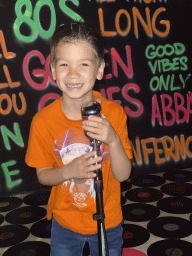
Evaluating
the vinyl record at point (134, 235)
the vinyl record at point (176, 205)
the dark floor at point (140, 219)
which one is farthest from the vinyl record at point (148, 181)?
the vinyl record at point (134, 235)

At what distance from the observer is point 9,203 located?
2.48 metres

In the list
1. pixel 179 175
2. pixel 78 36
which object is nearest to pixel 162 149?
pixel 179 175

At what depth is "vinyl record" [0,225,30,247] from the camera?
1.95 m

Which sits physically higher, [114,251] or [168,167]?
[114,251]

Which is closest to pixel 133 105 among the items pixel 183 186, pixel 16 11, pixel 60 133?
pixel 183 186

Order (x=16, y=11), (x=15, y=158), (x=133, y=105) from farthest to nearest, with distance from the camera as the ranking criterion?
(x=133, y=105)
(x=15, y=158)
(x=16, y=11)

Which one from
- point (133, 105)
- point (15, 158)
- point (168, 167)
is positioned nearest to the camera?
point (15, 158)

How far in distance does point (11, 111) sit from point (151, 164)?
4.61 ft

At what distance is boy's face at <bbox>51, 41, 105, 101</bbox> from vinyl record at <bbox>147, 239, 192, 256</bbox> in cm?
121

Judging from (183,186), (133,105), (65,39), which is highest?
(65,39)

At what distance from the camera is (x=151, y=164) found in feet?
9.49

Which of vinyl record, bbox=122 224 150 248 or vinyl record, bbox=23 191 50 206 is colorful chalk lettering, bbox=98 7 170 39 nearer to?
vinyl record, bbox=23 191 50 206

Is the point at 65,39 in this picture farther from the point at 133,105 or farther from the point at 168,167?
the point at 168,167

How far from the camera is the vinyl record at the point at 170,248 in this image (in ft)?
5.73
